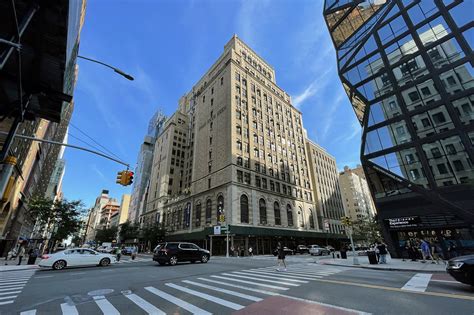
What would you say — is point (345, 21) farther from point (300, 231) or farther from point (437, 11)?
point (300, 231)

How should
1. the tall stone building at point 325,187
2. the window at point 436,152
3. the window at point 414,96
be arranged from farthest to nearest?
the tall stone building at point 325,187 → the window at point 414,96 → the window at point 436,152

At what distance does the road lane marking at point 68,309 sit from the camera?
5290 mm

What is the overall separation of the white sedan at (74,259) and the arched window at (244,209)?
23896 mm

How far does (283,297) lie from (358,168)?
462 ft

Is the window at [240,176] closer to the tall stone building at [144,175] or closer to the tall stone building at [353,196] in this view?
the tall stone building at [144,175]

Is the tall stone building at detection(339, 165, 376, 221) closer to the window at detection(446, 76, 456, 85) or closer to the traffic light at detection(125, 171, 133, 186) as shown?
Result: the window at detection(446, 76, 456, 85)

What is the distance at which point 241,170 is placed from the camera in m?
42.5

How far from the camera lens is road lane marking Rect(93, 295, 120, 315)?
17.4 feet

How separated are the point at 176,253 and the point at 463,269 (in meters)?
16.9

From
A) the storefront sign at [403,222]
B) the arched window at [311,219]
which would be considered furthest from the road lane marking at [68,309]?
the arched window at [311,219]

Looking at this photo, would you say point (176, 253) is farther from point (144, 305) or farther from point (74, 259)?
point (144, 305)

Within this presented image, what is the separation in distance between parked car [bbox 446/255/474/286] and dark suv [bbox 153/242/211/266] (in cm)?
1661

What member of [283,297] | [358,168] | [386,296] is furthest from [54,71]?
[358,168]

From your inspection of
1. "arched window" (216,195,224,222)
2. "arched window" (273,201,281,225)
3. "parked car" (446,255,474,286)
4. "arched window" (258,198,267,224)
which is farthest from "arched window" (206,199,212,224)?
"parked car" (446,255,474,286)
